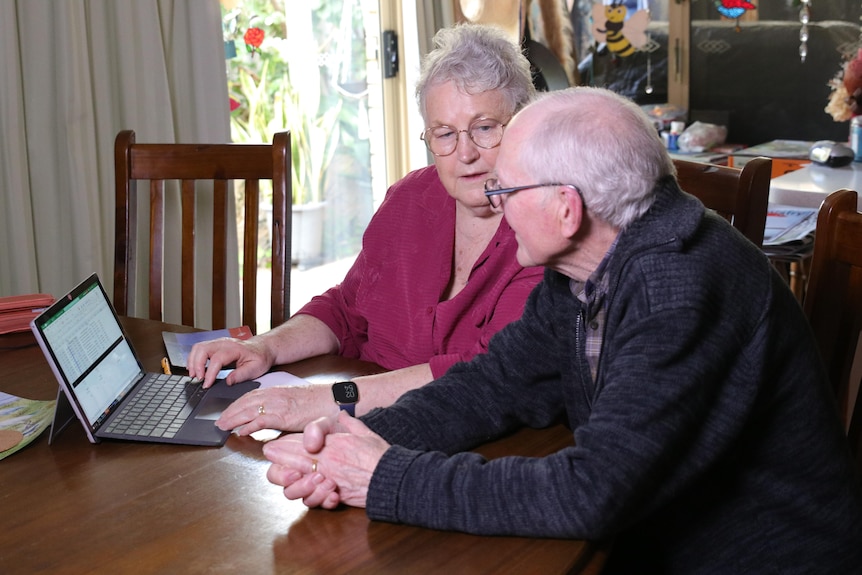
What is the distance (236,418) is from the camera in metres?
1.37

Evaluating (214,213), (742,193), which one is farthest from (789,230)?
(214,213)

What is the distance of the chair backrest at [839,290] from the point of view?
1.36 metres

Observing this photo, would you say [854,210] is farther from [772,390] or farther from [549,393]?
[549,393]

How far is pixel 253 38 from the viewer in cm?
365

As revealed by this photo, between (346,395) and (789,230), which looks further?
(789,230)

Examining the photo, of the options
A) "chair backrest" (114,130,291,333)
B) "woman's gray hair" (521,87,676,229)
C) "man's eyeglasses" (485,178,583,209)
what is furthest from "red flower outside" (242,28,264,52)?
"woman's gray hair" (521,87,676,229)

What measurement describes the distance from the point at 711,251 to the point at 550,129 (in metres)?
0.24

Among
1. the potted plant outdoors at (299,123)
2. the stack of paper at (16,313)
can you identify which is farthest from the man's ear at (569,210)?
the potted plant outdoors at (299,123)

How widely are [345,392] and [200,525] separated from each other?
0.38 m

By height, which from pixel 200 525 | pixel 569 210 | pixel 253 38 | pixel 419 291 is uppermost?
pixel 253 38

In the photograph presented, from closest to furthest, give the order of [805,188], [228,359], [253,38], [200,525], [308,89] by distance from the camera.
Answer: [200,525]
[228,359]
[805,188]
[253,38]
[308,89]

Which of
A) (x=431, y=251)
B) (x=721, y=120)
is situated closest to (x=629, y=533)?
(x=431, y=251)

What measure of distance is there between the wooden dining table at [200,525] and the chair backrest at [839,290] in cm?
42

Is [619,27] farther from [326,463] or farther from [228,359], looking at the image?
[326,463]
